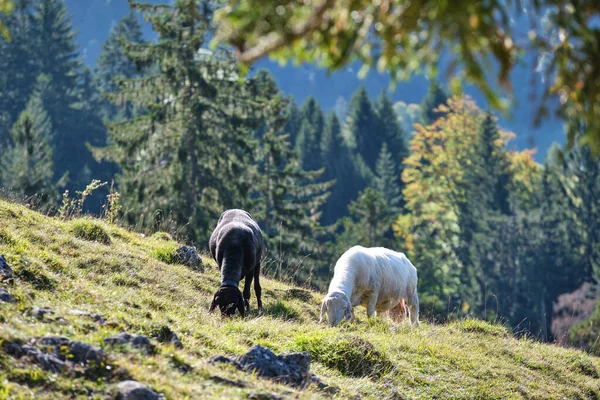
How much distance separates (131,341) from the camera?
22.6 feet

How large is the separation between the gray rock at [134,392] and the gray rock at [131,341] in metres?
0.86

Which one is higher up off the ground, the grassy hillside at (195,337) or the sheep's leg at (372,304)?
the sheep's leg at (372,304)

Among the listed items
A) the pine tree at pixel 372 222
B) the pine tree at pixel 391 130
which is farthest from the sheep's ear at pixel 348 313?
the pine tree at pixel 391 130

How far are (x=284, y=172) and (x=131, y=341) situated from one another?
128 ft

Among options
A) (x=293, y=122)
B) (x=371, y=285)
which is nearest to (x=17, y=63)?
(x=293, y=122)

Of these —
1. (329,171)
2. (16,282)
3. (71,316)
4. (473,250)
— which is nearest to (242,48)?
(71,316)

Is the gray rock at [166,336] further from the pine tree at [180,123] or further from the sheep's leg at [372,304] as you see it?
the pine tree at [180,123]

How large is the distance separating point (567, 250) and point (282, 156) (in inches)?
992

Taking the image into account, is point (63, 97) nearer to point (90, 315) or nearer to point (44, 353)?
point (90, 315)

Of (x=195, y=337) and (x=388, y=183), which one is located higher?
(x=388, y=183)

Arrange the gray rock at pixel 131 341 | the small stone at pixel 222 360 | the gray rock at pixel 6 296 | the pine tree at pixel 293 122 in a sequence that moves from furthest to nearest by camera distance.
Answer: the pine tree at pixel 293 122
the small stone at pixel 222 360
the gray rock at pixel 6 296
the gray rock at pixel 131 341

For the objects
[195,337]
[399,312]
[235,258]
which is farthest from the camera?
[399,312]

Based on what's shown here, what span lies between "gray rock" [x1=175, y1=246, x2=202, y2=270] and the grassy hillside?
0.76 feet

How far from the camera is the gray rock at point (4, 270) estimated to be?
26.6 ft
